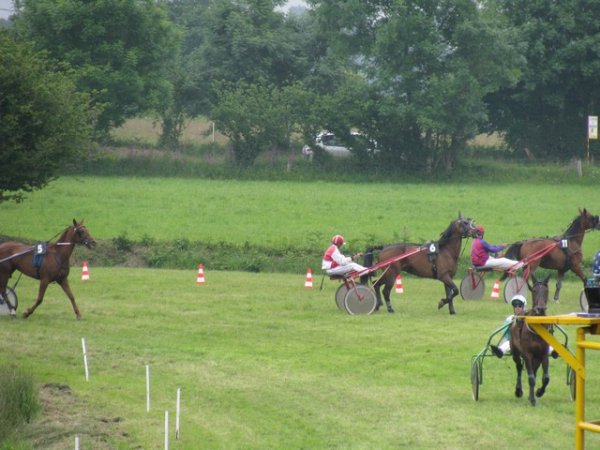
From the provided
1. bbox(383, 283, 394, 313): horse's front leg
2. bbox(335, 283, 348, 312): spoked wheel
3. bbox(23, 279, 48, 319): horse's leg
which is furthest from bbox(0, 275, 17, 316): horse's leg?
bbox(383, 283, 394, 313): horse's front leg

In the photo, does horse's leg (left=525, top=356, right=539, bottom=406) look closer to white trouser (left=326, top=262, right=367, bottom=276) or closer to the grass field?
the grass field

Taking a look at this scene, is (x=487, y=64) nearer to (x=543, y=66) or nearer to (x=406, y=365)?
(x=543, y=66)

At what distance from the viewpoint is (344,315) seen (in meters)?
23.6

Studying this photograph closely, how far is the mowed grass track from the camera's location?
13.8 metres

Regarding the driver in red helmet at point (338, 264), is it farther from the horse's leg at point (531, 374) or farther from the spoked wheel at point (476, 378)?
the horse's leg at point (531, 374)

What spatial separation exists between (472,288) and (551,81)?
3261cm

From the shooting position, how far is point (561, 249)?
26062 millimetres

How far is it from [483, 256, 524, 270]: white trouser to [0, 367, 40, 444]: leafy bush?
1261 cm

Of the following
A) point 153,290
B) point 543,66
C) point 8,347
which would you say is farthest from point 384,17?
point 8,347

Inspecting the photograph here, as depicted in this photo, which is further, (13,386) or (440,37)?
(440,37)

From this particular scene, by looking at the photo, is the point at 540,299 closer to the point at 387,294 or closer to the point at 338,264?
the point at 338,264

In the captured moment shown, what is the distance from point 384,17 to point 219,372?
135ft

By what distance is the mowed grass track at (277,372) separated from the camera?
13.8 meters

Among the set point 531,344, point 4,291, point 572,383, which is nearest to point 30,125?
point 4,291
